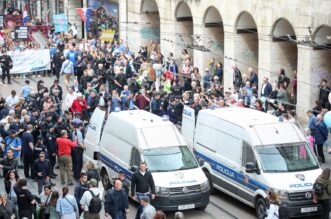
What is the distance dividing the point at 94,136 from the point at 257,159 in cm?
526

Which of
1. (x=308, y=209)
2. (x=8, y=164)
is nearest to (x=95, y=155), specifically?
(x=8, y=164)

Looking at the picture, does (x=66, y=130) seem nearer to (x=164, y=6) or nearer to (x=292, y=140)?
(x=292, y=140)

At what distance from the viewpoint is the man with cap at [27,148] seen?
23703 mm

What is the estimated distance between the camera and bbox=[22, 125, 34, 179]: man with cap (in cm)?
2370

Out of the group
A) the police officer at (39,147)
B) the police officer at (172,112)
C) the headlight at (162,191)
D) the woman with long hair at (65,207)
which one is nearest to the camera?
the woman with long hair at (65,207)

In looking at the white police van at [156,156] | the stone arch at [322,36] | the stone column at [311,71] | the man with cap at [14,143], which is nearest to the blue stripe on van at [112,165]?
the white police van at [156,156]

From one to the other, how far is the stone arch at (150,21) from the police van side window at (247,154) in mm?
24404

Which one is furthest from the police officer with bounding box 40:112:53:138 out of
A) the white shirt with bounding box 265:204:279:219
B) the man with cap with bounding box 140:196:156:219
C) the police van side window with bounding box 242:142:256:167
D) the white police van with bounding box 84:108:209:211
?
the white shirt with bounding box 265:204:279:219

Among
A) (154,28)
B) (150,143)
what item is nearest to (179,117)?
(150,143)

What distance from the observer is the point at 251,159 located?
69.6ft

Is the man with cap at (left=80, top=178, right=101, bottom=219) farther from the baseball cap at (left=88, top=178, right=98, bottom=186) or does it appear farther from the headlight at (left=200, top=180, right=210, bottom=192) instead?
the headlight at (left=200, top=180, right=210, bottom=192)

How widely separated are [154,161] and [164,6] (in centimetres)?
2213

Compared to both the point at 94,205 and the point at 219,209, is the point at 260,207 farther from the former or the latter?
the point at 94,205

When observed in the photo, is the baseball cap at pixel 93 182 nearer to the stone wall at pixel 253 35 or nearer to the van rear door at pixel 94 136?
the van rear door at pixel 94 136
